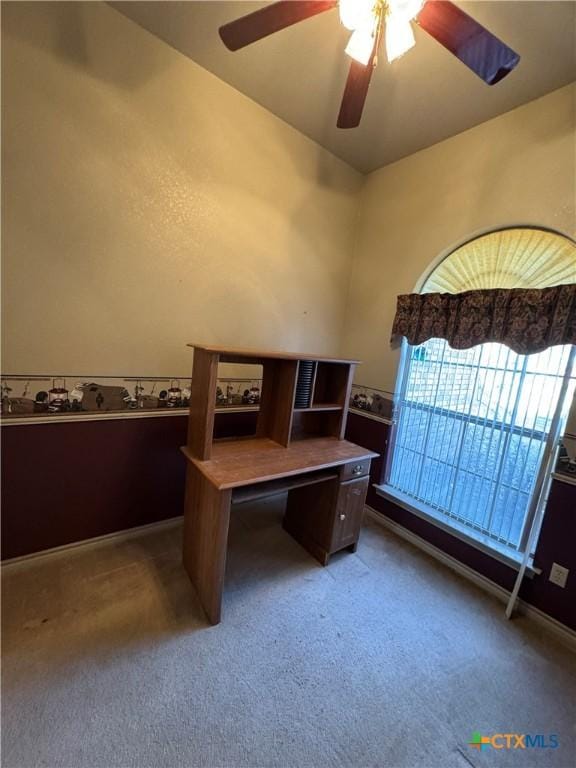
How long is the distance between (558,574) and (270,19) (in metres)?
2.92

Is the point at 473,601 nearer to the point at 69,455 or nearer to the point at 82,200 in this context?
the point at 69,455

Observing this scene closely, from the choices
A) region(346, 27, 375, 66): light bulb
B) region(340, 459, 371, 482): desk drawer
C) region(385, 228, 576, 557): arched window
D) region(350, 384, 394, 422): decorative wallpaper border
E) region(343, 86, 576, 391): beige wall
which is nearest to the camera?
region(346, 27, 375, 66): light bulb

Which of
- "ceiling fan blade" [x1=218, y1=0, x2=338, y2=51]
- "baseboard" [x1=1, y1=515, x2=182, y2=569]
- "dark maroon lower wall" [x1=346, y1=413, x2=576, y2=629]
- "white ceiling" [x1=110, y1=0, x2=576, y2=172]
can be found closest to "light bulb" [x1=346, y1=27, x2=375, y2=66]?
"ceiling fan blade" [x1=218, y1=0, x2=338, y2=51]

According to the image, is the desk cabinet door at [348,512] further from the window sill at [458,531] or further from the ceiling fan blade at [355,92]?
the ceiling fan blade at [355,92]

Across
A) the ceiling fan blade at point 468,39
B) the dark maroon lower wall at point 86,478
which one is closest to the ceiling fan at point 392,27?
the ceiling fan blade at point 468,39

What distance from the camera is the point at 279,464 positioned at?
1681mm

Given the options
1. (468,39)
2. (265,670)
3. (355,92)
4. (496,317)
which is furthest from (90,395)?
(496,317)

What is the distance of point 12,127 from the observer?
141cm

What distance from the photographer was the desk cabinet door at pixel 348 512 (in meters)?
1.95

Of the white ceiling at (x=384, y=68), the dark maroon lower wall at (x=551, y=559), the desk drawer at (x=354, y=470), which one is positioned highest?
the white ceiling at (x=384, y=68)

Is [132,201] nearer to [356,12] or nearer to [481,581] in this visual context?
[356,12]

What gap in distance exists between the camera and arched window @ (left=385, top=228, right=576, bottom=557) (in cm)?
182

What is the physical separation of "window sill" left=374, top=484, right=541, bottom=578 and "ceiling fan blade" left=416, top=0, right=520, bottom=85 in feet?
7.80

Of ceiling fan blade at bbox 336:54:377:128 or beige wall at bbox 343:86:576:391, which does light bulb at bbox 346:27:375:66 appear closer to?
ceiling fan blade at bbox 336:54:377:128
